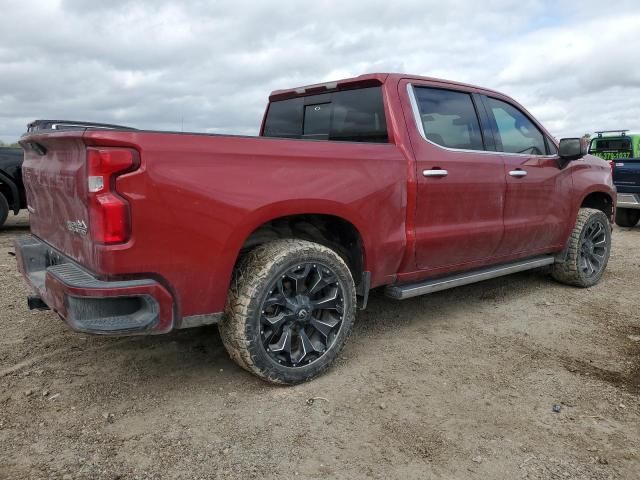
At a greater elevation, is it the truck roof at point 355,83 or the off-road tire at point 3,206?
the truck roof at point 355,83

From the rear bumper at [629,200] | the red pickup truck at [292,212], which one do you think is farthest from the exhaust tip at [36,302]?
the rear bumper at [629,200]

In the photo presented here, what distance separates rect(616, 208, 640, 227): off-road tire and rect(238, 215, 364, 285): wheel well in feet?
27.6

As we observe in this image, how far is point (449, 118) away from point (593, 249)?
2596 millimetres

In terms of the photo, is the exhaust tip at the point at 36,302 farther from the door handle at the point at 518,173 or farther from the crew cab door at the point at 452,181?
the door handle at the point at 518,173

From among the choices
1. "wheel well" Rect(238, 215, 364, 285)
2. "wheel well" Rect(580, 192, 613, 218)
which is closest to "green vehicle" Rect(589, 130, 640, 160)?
"wheel well" Rect(580, 192, 613, 218)

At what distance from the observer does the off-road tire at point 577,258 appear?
201 inches

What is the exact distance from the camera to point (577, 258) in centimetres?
514

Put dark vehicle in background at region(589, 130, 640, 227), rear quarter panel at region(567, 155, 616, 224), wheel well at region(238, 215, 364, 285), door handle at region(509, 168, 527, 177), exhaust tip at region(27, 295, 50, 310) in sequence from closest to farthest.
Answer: exhaust tip at region(27, 295, 50, 310), wheel well at region(238, 215, 364, 285), door handle at region(509, 168, 527, 177), rear quarter panel at region(567, 155, 616, 224), dark vehicle in background at region(589, 130, 640, 227)

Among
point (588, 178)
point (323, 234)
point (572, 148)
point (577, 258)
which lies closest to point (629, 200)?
point (588, 178)

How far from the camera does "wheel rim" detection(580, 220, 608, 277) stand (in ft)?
17.3

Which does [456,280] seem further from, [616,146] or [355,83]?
[616,146]

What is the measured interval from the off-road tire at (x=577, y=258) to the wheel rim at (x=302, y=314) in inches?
119

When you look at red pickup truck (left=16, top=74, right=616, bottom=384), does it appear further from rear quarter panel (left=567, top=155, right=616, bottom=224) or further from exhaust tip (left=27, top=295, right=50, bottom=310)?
rear quarter panel (left=567, top=155, right=616, bottom=224)

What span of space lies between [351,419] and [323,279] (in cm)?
79
